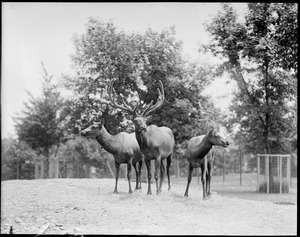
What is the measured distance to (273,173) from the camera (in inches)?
452

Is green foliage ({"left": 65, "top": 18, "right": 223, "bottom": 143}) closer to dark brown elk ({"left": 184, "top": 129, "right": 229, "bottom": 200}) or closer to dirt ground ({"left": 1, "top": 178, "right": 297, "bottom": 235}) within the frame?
dark brown elk ({"left": 184, "top": 129, "right": 229, "bottom": 200})

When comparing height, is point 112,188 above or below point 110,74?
below

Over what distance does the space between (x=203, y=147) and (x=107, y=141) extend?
101 inches

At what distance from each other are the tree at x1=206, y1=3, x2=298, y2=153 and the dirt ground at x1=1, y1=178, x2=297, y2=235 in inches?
77.9

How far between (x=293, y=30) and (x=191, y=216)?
4.77 meters

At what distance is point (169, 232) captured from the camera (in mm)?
7586

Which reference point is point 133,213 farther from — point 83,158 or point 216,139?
point 83,158

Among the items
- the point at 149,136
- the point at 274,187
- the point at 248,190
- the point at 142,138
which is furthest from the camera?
the point at 248,190

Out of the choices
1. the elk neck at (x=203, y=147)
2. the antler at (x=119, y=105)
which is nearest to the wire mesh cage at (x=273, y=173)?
the elk neck at (x=203, y=147)

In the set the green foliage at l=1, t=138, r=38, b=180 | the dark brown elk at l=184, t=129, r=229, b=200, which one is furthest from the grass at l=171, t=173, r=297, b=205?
the green foliage at l=1, t=138, r=38, b=180

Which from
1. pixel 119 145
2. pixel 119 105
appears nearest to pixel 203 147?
pixel 119 145

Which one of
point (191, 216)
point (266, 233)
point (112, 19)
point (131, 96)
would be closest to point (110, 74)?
point (131, 96)

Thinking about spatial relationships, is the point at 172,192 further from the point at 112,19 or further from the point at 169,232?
the point at 112,19

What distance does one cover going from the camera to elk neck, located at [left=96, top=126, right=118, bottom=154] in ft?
35.1
